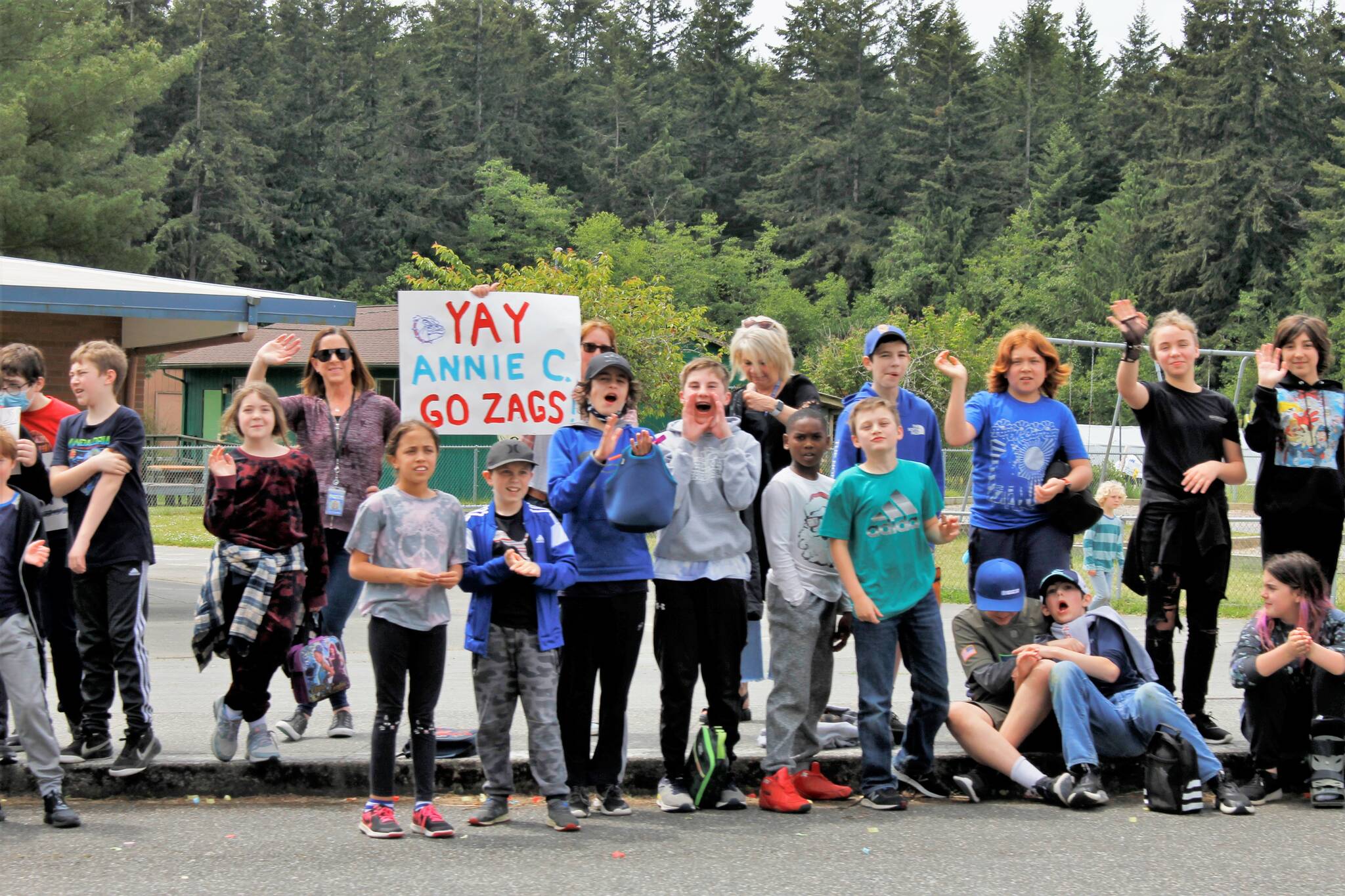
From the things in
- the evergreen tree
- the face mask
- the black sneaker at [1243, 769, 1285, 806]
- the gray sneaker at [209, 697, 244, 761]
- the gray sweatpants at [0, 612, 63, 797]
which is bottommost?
the black sneaker at [1243, 769, 1285, 806]

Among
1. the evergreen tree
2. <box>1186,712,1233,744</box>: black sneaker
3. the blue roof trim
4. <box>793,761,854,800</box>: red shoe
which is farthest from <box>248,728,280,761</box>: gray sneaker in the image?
the evergreen tree

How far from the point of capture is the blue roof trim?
15.1 metres

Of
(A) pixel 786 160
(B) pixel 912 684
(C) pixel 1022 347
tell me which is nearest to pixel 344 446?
(B) pixel 912 684

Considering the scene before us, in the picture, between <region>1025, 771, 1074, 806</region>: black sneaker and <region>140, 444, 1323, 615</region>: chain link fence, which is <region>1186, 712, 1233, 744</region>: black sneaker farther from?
<region>140, 444, 1323, 615</region>: chain link fence

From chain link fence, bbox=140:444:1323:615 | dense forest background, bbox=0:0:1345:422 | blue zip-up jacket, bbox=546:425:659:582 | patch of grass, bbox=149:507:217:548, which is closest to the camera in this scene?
blue zip-up jacket, bbox=546:425:659:582

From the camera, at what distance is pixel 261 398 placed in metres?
6.26

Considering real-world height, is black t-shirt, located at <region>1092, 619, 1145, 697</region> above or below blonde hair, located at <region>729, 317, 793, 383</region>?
below

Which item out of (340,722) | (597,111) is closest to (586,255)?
(597,111)

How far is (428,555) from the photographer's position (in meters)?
5.79

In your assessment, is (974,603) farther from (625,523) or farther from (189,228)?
(189,228)

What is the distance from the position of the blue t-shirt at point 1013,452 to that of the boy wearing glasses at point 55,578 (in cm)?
430

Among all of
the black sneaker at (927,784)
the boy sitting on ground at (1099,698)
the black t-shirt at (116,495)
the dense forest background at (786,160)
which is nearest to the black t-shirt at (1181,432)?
the boy sitting on ground at (1099,698)

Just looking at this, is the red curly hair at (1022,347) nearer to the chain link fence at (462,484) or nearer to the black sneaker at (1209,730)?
the black sneaker at (1209,730)

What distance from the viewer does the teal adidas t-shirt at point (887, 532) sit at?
6.22 m
